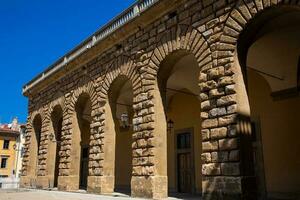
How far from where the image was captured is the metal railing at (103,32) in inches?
415

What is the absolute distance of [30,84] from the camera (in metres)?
19.1

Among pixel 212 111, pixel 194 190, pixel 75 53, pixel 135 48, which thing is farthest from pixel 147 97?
pixel 75 53

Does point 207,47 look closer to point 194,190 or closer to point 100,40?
point 100,40

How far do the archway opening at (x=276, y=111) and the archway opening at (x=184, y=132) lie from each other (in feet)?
7.58

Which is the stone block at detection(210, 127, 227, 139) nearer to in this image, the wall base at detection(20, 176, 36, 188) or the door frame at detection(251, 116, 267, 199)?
the door frame at detection(251, 116, 267, 199)

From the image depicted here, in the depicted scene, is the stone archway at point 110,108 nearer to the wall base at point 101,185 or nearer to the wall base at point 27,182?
the wall base at point 101,185

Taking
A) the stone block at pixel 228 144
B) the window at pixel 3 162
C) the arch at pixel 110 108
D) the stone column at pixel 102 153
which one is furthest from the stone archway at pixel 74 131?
the window at pixel 3 162

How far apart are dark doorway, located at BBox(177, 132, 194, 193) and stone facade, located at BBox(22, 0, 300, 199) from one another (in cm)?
313

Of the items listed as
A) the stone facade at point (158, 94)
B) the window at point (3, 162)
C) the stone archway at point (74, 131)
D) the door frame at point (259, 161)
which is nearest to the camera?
the stone facade at point (158, 94)

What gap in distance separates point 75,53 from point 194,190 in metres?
7.91

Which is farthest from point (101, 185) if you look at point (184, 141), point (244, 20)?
point (244, 20)

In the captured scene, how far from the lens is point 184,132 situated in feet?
43.3

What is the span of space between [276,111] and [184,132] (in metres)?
4.05

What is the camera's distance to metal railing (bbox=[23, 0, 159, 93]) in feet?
34.6
